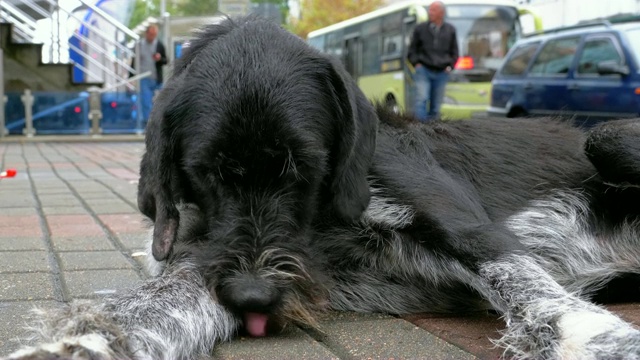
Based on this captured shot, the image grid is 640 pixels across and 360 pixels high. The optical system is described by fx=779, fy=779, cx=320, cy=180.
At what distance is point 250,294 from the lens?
261cm

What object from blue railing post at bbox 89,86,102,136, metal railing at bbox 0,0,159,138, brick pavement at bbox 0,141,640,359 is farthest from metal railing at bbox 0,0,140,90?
brick pavement at bbox 0,141,640,359

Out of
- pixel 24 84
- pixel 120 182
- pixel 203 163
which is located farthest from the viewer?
pixel 24 84

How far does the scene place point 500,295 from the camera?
118 inches

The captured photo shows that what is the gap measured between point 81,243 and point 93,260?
0.55 meters

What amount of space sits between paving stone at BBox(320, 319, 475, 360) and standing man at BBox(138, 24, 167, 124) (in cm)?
1775

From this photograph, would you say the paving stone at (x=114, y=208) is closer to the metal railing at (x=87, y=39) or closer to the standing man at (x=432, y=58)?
the standing man at (x=432, y=58)

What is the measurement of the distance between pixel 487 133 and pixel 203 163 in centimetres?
190

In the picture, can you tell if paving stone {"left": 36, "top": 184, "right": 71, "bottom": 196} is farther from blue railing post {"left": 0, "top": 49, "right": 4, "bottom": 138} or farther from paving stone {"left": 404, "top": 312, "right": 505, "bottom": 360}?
blue railing post {"left": 0, "top": 49, "right": 4, "bottom": 138}

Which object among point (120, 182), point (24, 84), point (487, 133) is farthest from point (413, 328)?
point (24, 84)

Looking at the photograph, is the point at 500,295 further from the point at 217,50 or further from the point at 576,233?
the point at 217,50

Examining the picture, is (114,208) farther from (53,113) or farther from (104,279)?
(53,113)

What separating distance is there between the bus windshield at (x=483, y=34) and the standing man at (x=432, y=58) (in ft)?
17.6

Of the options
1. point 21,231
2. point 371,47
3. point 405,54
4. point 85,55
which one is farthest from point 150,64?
point 21,231

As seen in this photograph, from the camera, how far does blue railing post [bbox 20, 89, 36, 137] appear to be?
18.7 meters
